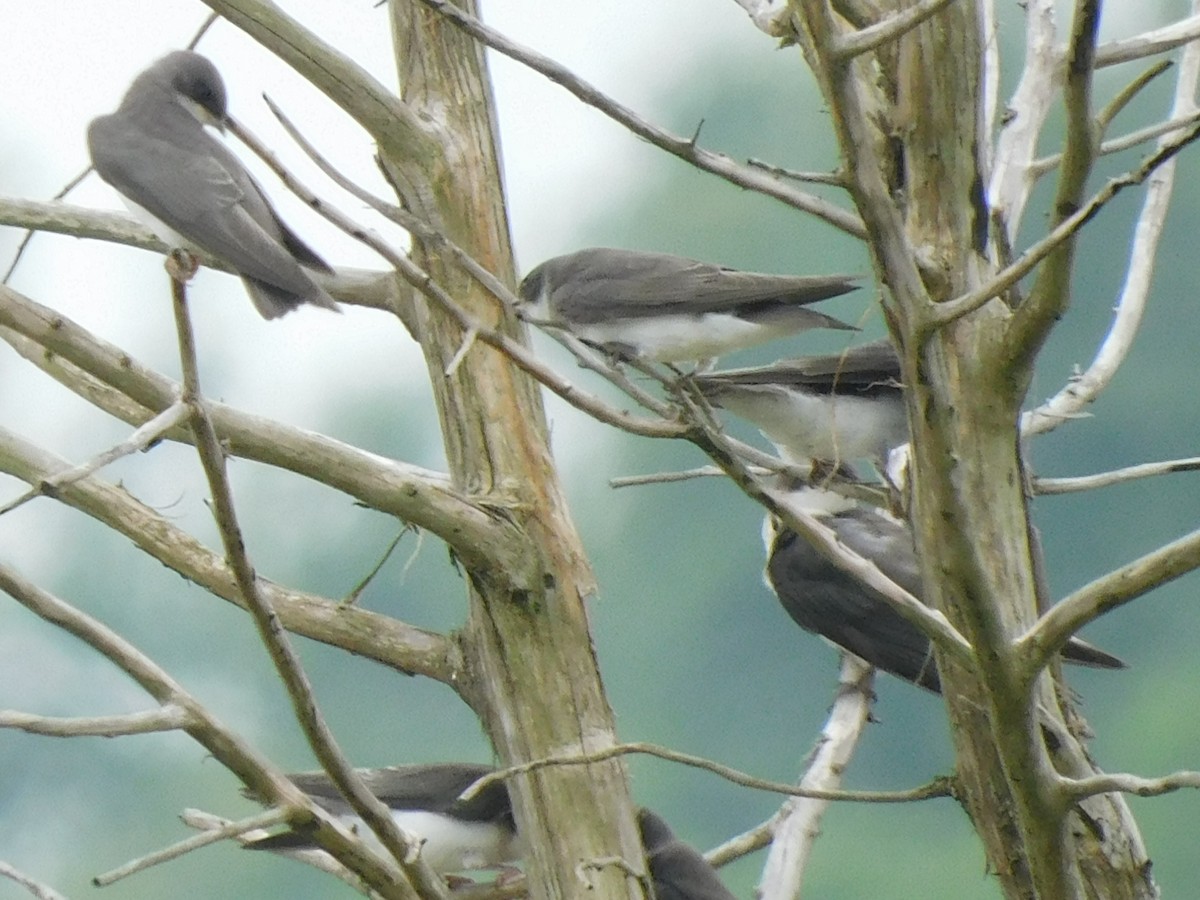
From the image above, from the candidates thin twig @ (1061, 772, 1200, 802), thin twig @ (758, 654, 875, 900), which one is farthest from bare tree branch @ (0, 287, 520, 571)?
thin twig @ (1061, 772, 1200, 802)

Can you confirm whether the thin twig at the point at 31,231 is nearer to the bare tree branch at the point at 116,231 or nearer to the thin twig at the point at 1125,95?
the bare tree branch at the point at 116,231

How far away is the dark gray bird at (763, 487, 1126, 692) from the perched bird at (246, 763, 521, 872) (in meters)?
0.73

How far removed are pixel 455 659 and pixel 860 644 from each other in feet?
3.32

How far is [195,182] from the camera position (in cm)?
226

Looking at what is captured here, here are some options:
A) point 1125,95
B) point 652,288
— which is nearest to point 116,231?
point 652,288

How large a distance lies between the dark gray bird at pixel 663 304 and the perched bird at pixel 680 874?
0.76 metres

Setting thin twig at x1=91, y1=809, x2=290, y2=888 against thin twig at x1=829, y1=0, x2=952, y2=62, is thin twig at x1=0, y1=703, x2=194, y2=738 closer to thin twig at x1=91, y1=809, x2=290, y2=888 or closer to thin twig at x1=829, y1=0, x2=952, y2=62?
thin twig at x1=91, y1=809, x2=290, y2=888

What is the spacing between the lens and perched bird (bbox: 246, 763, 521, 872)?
2.61 metres

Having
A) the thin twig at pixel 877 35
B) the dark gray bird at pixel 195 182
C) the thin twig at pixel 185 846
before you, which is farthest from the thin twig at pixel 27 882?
the thin twig at pixel 877 35

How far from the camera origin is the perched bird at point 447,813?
261 cm

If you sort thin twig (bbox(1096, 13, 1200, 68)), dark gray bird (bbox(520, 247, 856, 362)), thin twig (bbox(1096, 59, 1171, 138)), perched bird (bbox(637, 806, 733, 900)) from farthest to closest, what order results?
perched bird (bbox(637, 806, 733, 900)) < dark gray bird (bbox(520, 247, 856, 362)) < thin twig (bbox(1096, 13, 1200, 68)) < thin twig (bbox(1096, 59, 1171, 138))

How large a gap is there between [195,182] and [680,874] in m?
1.31

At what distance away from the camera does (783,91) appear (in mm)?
4590

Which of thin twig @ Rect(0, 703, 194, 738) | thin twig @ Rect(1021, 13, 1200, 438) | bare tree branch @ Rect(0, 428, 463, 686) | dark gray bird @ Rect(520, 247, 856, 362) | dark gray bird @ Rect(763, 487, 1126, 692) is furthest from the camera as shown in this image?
dark gray bird @ Rect(763, 487, 1126, 692)
